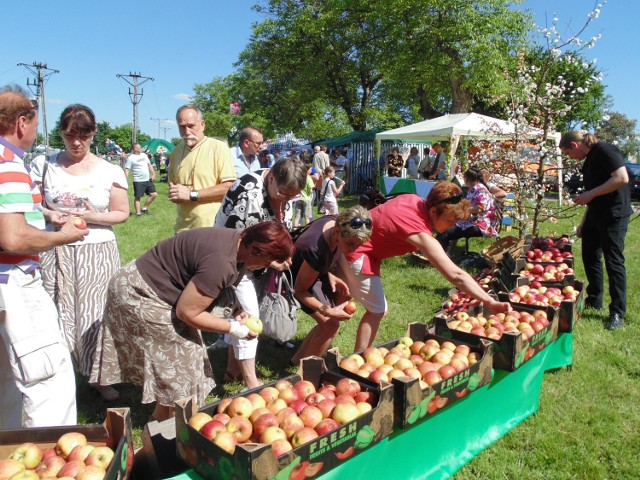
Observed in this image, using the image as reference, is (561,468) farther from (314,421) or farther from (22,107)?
(22,107)

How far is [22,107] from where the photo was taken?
2.17m

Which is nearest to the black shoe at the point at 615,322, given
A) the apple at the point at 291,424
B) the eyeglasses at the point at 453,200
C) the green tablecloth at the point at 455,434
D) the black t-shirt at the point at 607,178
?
the black t-shirt at the point at 607,178

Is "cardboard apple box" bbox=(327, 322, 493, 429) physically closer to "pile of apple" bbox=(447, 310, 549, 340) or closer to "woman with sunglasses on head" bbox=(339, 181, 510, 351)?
"pile of apple" bbox=(447, 310, 549, 340)

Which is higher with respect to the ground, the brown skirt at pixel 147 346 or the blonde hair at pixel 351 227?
the blonde hair at pixel 351 227

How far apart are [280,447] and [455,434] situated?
126cm

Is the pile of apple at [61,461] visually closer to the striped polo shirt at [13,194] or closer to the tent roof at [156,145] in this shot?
the striped polo shirt at [13,194]

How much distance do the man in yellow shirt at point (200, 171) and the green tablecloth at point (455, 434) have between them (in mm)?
2341

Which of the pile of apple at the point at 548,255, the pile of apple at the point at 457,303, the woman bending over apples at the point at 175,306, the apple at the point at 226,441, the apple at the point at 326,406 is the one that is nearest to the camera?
the apple at the point at 226,441

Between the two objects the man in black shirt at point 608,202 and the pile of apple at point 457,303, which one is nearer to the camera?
the pile of apple at point 457,303

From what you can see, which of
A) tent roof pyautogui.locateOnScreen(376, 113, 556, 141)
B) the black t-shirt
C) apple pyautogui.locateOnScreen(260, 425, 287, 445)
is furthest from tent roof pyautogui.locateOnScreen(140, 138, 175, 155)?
apple pyautogui.locateOnScreen(260, 425, 287, 445)

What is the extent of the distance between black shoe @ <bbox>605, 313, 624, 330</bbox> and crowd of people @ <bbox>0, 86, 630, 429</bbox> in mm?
13

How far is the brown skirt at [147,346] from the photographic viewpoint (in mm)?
2625

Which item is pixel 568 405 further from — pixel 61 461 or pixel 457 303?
pixel 61 461

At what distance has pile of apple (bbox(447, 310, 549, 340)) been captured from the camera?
11.1 feet
